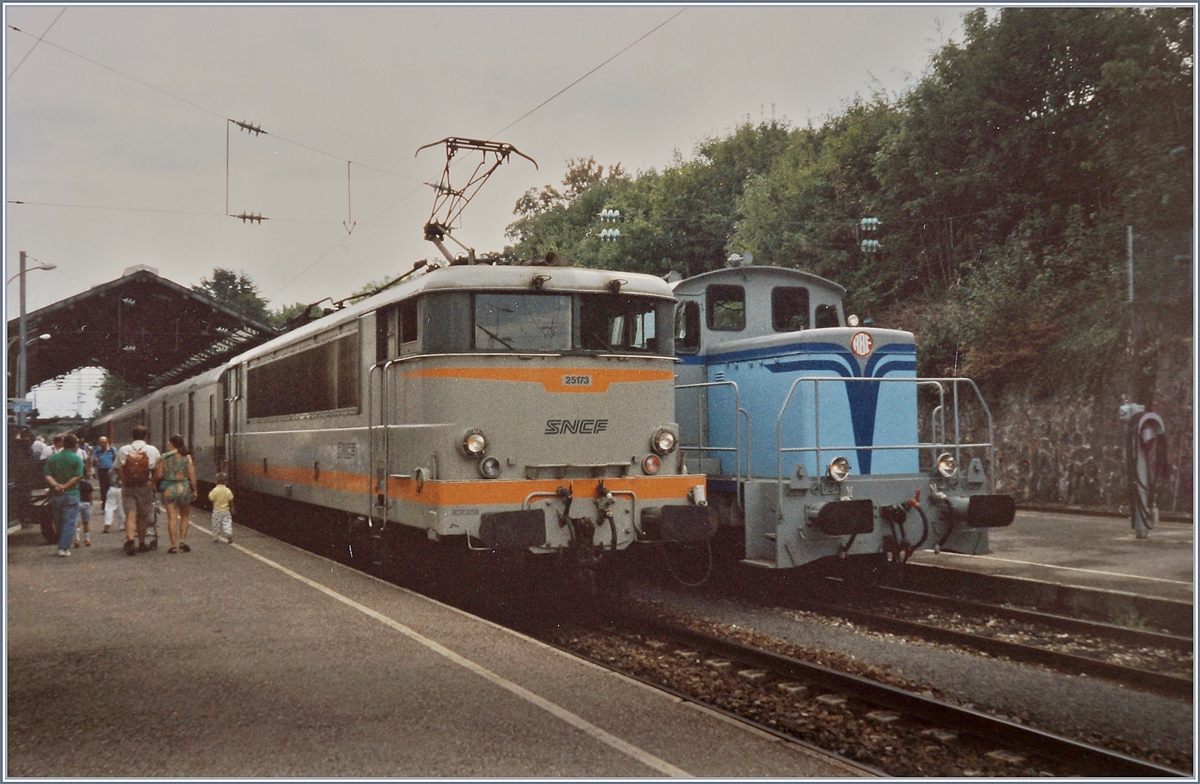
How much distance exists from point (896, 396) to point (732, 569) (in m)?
2.77

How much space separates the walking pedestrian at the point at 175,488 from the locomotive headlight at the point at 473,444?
6.37 meters

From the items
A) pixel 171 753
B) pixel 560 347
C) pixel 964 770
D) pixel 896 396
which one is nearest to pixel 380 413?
pixel 560 347

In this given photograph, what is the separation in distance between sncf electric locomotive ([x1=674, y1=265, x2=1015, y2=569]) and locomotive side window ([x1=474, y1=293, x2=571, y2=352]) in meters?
1.90

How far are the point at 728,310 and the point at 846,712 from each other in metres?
→ 5.64

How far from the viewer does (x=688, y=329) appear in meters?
10.3

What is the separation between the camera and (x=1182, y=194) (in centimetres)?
721

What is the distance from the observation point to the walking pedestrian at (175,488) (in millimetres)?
12062

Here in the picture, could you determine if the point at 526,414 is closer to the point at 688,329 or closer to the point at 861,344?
the point at 688,329

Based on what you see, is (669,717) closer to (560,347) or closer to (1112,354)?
(560,347)

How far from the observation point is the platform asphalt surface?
4.41 metres

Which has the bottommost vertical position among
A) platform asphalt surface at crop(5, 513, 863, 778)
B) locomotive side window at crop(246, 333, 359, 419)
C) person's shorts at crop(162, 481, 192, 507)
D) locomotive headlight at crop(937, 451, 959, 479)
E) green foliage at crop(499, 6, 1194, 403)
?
platform asphalt surface at crop(5, 513, 863, 778)

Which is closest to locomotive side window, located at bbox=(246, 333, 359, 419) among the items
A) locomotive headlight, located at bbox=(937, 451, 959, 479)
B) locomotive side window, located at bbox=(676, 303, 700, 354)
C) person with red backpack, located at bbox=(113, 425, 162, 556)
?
person with red backpack, located at bbox=(113, 425, 162, 556)

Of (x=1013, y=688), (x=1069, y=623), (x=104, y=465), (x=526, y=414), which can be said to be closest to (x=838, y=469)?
(x=1069, y=623)

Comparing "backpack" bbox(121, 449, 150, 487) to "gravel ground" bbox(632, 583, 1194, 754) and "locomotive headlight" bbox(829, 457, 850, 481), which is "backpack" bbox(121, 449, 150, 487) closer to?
"gravel ground" bbox(632, 583, 1194, 754)
